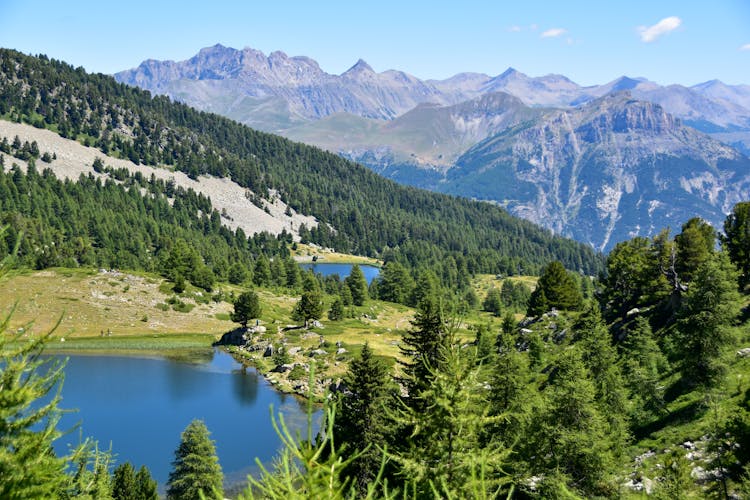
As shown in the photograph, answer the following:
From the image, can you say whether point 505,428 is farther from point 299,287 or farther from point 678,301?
point 299,287

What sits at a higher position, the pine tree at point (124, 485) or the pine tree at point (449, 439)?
the pine tree at point (449, 439)

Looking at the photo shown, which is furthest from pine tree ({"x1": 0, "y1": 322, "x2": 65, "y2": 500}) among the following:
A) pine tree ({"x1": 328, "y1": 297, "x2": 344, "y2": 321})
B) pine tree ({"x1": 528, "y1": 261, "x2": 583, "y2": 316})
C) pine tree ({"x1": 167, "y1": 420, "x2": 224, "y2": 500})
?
pine tree ({"x1": 328, "y1": 297, "x2": 344, "y2": 321})

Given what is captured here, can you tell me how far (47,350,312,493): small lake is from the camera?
63.0m

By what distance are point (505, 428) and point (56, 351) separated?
312 ft

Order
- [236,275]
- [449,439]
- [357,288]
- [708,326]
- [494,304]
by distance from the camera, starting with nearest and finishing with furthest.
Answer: [449,439], [708,326], [357,288], [494,304], [236,275]

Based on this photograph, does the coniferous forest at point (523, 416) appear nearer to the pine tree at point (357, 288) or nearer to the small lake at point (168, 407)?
the small lake at point (168, 407)

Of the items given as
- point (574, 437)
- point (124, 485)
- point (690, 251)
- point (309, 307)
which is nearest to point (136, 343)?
point (309, 307)

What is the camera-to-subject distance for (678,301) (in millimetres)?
58469

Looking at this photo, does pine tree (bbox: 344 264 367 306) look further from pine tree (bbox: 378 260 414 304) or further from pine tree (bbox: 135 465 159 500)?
pine tree (bbox: 135 465 159 500)

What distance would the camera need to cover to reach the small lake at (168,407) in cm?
6300

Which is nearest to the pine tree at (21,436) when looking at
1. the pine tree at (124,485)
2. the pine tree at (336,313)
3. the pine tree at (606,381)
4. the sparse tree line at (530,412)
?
the sparse tree line at (530,412)

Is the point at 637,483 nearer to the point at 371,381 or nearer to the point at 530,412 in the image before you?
the point at 530,412

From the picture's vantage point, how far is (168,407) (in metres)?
79.5

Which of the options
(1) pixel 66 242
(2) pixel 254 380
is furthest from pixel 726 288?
(1) pixel 66 242
